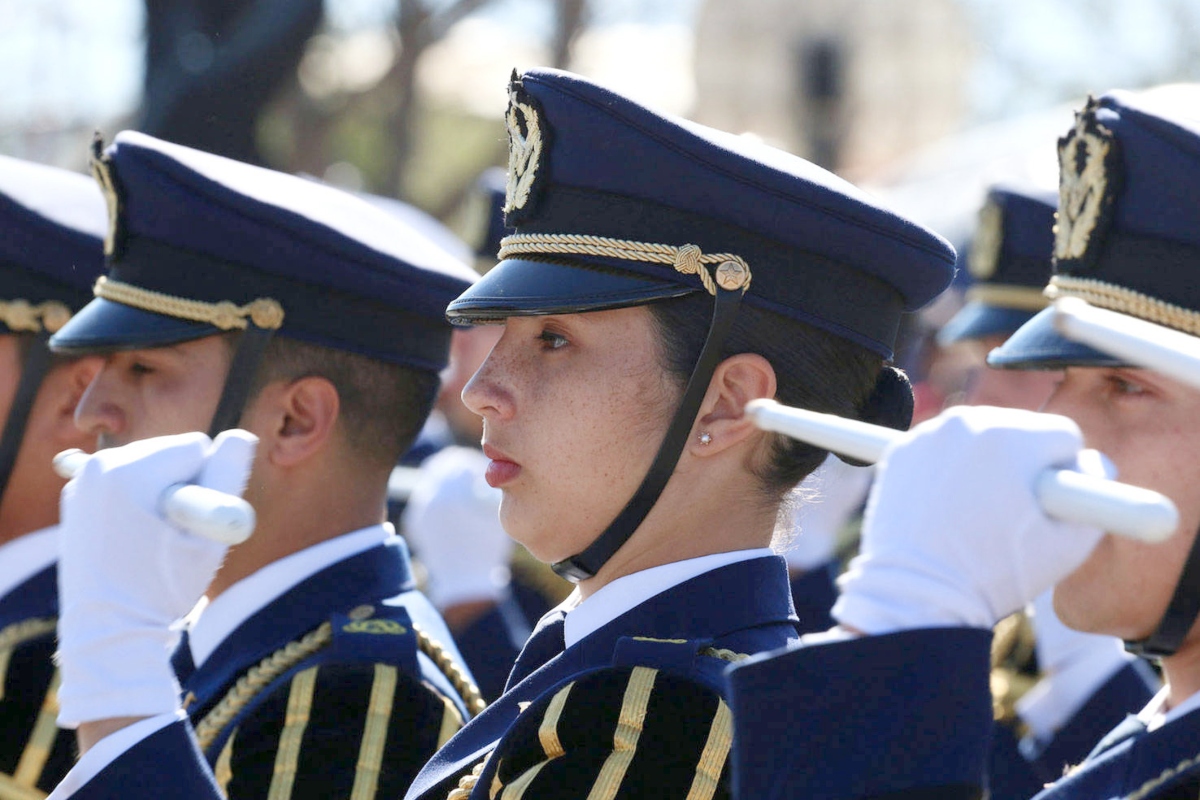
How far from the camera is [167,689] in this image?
2436 millimetres

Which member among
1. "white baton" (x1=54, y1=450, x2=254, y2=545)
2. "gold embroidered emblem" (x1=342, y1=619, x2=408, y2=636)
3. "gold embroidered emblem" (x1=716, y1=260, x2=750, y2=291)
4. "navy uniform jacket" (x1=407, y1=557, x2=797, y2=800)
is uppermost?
"gold embroidered emblem" (x1=716, y1=260, x2=750, y2=291)

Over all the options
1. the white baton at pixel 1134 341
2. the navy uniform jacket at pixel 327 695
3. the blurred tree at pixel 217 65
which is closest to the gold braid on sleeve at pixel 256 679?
the navy uniform jacket at pixel 327 695

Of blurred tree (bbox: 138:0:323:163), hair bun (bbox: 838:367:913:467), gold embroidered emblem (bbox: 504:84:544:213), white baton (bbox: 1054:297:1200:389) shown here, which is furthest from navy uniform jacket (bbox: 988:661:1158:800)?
blurred tree (bbox: 138:0:323:163)

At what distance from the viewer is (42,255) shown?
4160 mm


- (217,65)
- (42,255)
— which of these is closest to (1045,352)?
(42,255)

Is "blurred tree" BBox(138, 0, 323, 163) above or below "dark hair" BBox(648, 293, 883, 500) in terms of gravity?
above

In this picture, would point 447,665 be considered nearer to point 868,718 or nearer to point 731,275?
point 731,275

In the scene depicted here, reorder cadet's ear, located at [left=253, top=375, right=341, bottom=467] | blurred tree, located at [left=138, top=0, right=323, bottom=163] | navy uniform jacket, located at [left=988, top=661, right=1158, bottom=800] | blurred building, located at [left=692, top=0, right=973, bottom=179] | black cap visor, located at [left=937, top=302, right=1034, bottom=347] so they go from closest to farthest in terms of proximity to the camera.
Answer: cadet's ear, located at [left=253, top=375, right=341, bottom=467] → navy uniform jacket, located at [left=988, top=661, right=1158, bottom=800] → black cap visor, located at [left=937, top=302, right=1034, bottom=347] → blurred tree, located at [left=138, top=0, right=323, bottom=163] → blurred building, located at [left=692, top=0, right=973, bottom=179]

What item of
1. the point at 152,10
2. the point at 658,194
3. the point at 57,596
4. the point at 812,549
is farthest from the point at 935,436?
the point at 152,10

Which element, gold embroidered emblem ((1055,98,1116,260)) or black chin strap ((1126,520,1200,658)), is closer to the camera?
black chin strap ((1126,520,1200,658))

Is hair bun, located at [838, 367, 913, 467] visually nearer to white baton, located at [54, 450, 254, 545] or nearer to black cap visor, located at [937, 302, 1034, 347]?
white baton, located at [54, 450, 254, 545]

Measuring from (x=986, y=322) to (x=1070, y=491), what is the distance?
364 centimetres

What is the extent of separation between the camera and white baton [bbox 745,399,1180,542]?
62.5 inches

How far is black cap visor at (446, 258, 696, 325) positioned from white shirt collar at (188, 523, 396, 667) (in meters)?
0.86
